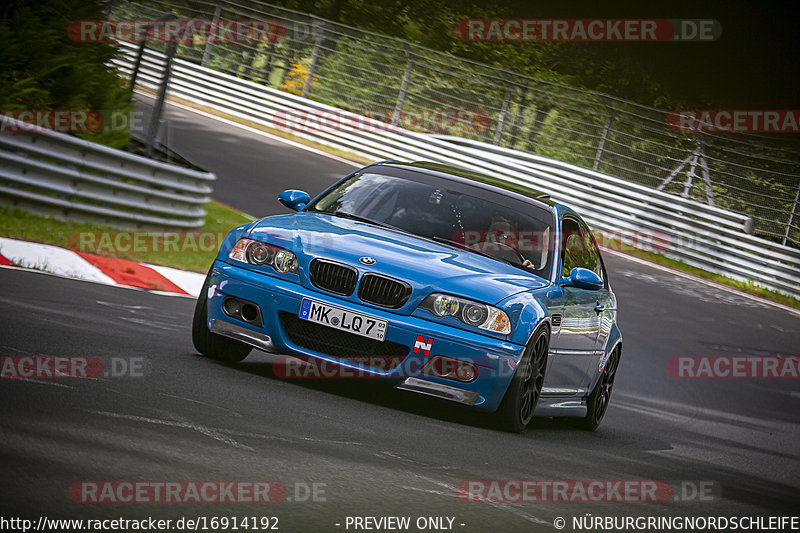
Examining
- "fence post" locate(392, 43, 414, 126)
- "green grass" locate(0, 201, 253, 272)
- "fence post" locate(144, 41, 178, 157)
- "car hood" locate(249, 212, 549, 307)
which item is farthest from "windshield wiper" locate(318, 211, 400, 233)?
"fence post" locate(392, 43, 414, 126)

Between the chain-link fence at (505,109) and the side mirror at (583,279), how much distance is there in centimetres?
1328

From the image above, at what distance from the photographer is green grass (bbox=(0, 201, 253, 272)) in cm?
1130

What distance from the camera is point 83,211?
12.1 meters

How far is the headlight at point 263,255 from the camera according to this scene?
22.4 ft

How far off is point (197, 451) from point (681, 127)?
1933cm

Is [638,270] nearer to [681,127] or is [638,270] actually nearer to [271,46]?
[681,127]

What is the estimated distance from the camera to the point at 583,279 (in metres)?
7.62

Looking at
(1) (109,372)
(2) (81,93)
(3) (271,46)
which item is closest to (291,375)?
(1) (109,372)

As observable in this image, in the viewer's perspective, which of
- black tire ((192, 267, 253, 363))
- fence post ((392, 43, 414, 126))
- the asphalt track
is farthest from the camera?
fence post ((392, 43, 414, 126))

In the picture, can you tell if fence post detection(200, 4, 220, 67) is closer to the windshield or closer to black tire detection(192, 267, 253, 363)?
the windshield

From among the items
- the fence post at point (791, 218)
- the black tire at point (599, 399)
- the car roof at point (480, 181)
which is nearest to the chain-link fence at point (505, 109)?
the fence post at point (791, 218)

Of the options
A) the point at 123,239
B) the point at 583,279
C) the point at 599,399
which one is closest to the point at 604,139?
the point at 123,239

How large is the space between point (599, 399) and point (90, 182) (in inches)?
238

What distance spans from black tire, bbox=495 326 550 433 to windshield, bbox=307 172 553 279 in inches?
27.6
